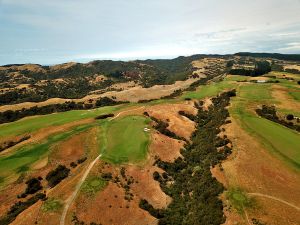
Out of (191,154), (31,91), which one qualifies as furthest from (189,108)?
(31,91)

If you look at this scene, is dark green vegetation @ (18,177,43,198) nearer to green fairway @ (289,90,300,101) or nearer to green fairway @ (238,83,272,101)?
green fairway @ (238,83,272,101)

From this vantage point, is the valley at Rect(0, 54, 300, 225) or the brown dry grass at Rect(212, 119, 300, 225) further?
the valley at Rect(0, 54, 300, 225)

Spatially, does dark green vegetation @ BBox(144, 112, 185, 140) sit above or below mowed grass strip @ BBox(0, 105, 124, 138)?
below

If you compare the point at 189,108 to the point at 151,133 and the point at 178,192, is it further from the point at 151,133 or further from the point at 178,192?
the point at 178,192

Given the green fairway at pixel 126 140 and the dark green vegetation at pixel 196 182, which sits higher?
the green fairway at pixel 126 140

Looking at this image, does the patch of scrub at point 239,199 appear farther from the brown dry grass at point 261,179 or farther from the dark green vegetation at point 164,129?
the dark green vegetation at point 164,129

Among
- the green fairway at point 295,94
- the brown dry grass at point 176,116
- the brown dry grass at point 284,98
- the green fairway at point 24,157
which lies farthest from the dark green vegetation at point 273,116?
the green fairway at point 24,157

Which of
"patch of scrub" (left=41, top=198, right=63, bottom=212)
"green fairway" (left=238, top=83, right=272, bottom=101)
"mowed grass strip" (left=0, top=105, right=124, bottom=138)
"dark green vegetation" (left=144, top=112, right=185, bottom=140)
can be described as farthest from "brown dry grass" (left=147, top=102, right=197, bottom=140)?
"patch of scrub" (left=41, top=198, right=63, bottom=212)

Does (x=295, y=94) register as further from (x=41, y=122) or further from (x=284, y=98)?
(x=41, y=122)
